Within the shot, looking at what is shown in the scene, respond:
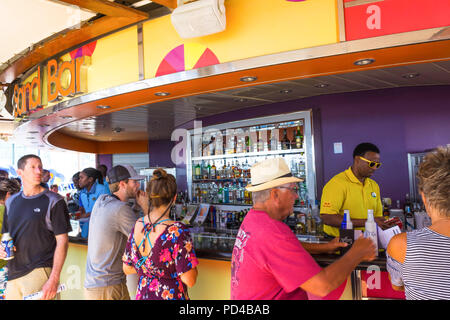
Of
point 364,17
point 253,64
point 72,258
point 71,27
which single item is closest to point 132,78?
point 71,27

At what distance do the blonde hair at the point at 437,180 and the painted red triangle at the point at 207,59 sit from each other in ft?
6.25

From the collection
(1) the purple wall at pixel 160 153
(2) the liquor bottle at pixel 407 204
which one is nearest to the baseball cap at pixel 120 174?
(2) the liquor bottle at pixel 407 204

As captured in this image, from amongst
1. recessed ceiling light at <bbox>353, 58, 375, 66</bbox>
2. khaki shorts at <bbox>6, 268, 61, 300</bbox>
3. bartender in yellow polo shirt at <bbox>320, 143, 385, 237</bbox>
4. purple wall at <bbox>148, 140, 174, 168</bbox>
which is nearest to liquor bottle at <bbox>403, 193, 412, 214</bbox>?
bartender in yellow polo shirt at <bbox>320, 143, 385, 237</bbox>

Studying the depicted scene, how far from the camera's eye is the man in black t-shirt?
2.91 m

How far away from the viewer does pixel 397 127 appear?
555 centimetres

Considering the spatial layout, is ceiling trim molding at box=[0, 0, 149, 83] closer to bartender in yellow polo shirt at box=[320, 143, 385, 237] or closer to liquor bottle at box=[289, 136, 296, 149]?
bartender in yellow polo shirt at box=[320, 143, 385, 237]

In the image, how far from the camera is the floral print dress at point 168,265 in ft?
6.84

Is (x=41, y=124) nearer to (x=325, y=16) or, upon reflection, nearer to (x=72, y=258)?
(x=72, y=258)

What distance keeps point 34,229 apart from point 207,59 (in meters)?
1.93

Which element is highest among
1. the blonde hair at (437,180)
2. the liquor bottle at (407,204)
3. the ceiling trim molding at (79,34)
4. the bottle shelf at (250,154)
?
the ceiling trim molding at (79,34)

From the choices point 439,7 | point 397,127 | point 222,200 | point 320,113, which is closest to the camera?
point 439,7

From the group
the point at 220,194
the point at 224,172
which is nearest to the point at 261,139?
the point at 224,172

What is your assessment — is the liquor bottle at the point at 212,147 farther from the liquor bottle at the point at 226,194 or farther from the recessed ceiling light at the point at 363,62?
the recessed ceiling light at the point at 363,62

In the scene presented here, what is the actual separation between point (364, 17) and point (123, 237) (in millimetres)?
2308
